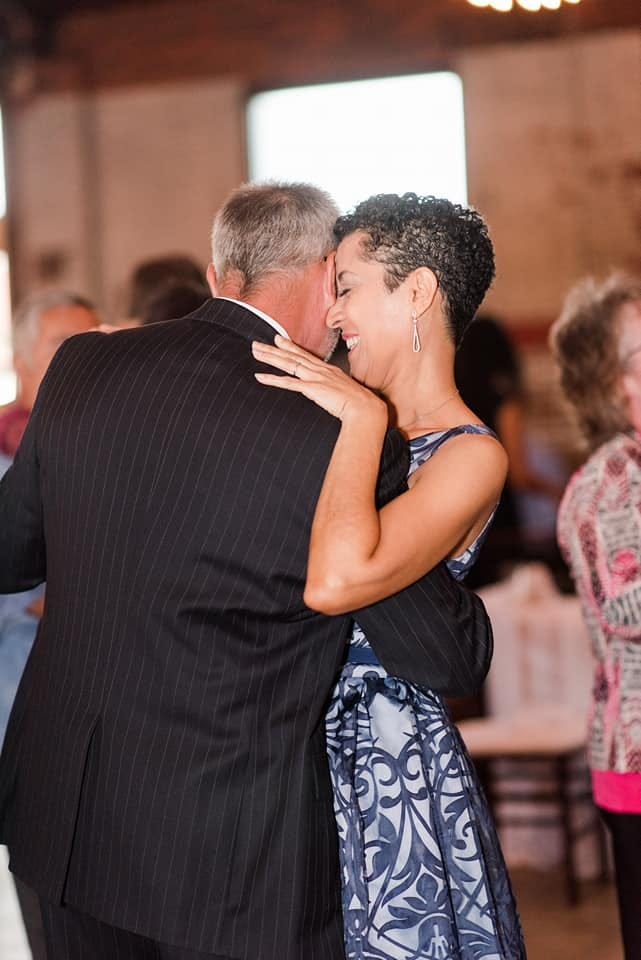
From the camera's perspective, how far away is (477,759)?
16.6 feet

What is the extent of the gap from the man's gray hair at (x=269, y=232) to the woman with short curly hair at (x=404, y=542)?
0.07 m

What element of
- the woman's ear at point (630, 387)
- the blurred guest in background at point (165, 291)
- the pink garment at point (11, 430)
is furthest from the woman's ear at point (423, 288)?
the pink garment at point (11, 430)

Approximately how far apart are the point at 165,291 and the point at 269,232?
3.93 feet

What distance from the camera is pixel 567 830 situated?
481 cm

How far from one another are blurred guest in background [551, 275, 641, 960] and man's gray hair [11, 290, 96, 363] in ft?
4.03

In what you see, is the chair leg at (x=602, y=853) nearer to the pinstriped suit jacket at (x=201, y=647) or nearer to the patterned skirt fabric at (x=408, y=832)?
the patterned skirt fabric at (x=408, y=832)

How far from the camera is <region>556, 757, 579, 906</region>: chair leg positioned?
4.76 m

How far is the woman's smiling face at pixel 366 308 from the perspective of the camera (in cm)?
204

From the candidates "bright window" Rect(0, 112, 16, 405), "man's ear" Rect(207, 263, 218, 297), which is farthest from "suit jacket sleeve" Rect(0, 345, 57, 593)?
"bright window" Rect(0, 112, 16, 405)

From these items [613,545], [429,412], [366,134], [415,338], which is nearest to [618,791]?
[613,545]

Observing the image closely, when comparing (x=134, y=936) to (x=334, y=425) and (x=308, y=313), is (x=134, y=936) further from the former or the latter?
(x=308, y=313)

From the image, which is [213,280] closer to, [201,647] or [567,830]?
[201,647]

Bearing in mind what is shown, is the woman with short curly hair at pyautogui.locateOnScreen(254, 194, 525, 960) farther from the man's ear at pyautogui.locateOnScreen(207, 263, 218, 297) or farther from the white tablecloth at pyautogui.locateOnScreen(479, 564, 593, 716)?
the white tablecloth at pyautogui.locateOnScreen(479, 564, 593, 716)

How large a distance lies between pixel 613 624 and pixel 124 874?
1231 mm
